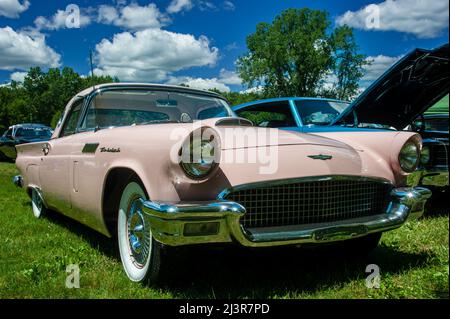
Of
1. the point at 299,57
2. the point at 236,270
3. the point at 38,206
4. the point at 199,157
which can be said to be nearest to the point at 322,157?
the point at 199,157

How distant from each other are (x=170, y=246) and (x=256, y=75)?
4104cm

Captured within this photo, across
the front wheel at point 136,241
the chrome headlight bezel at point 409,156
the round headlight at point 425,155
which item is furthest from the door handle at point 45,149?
the round headlight at point 425,155

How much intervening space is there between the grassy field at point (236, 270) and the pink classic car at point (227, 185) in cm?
20

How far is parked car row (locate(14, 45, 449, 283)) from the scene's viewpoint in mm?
2191

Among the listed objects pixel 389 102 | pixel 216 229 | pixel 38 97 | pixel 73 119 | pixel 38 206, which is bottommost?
pixel 38 206

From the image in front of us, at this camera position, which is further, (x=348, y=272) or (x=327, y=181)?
(x=348, y=272)

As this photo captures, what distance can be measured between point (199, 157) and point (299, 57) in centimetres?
4295

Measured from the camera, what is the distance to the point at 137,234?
257 cm

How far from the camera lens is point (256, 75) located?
4228 cm

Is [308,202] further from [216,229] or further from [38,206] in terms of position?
[38,206]

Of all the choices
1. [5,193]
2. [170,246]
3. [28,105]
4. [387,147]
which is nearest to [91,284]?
[170,246]

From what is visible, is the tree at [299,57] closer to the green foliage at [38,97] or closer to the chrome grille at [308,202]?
the green foliage at [38,97]

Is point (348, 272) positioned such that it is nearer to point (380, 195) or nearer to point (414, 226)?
point (380, 195)

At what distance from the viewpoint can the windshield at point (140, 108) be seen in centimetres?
351
